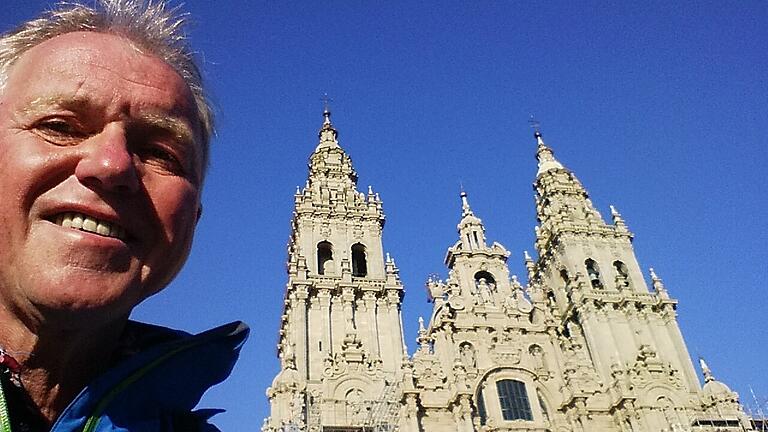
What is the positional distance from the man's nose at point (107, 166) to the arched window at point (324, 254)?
23964mm

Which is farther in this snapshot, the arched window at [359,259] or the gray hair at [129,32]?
the arched window at [359,259]

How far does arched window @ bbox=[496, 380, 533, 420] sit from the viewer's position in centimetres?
2208

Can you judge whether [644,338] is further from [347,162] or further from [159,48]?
[159,48]

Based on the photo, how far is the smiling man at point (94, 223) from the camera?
155cm

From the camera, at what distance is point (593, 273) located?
28.8 metres

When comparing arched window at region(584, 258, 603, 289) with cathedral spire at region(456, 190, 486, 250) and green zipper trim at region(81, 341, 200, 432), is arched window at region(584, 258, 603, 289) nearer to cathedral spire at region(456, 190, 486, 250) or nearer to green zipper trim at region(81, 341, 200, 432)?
cathedral spire at region(456, 190, 486, 250)

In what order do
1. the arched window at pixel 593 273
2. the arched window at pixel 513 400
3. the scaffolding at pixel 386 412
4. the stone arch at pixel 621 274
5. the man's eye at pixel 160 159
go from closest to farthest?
the man's eye at pixel 160 159
the scaffolding at pixel 386 412
the arched window at pixel 513 400
the stone arch at pixel 621 274
the arched window at pixel 593 273

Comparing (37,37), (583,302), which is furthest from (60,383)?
(583,302)

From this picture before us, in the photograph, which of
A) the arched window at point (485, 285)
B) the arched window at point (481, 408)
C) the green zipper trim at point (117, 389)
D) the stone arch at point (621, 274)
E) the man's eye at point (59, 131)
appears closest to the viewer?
the green zipper trim at point (117, 389)

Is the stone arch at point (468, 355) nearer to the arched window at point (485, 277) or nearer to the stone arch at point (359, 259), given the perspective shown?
the arched window at point (485, 277)

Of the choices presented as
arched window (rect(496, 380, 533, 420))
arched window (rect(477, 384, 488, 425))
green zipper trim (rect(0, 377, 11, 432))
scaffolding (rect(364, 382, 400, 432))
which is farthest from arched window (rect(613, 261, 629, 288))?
green zipper trim (rect(0, 377, 11, 432))

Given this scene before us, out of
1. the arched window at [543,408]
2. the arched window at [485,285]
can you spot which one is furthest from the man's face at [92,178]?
the arched window at [485,285]

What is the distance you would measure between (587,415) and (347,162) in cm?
1696

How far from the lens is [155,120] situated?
187 cm
